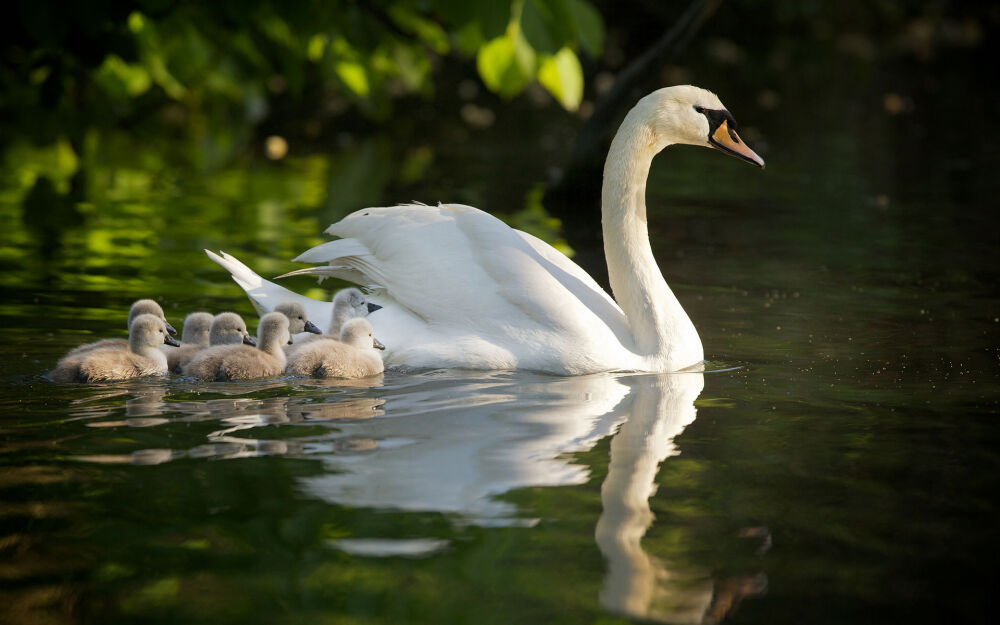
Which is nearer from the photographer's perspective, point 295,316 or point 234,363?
point 234,363

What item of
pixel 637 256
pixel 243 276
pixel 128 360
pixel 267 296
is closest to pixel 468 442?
pixel 128 360

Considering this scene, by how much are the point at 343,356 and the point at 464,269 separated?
767 mm

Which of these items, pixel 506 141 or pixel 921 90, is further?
pixel 921 90

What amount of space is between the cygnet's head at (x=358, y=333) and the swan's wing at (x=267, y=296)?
0.63 meters

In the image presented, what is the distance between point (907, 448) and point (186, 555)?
2.83 m

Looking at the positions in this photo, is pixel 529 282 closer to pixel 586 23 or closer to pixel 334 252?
pixel 334 252

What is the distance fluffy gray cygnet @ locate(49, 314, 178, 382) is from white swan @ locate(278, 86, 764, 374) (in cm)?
92

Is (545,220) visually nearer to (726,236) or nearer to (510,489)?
(726,236)

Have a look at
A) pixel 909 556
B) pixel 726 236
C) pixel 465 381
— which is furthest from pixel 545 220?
pixel 909 556

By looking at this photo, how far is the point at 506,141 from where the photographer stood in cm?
2089

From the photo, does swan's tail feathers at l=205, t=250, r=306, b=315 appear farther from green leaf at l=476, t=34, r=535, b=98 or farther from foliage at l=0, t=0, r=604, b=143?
green leaf at l=476, t=34, r=535, b=98

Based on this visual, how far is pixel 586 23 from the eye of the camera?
7.88 meters

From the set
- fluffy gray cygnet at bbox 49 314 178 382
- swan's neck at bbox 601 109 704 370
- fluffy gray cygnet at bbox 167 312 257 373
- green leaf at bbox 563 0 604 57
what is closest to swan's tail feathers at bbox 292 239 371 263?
fluffy gray cygnet at bbox 167 312 257 373

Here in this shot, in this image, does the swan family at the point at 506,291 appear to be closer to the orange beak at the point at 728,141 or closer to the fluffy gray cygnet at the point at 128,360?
the orange beak at the point at 728,141
